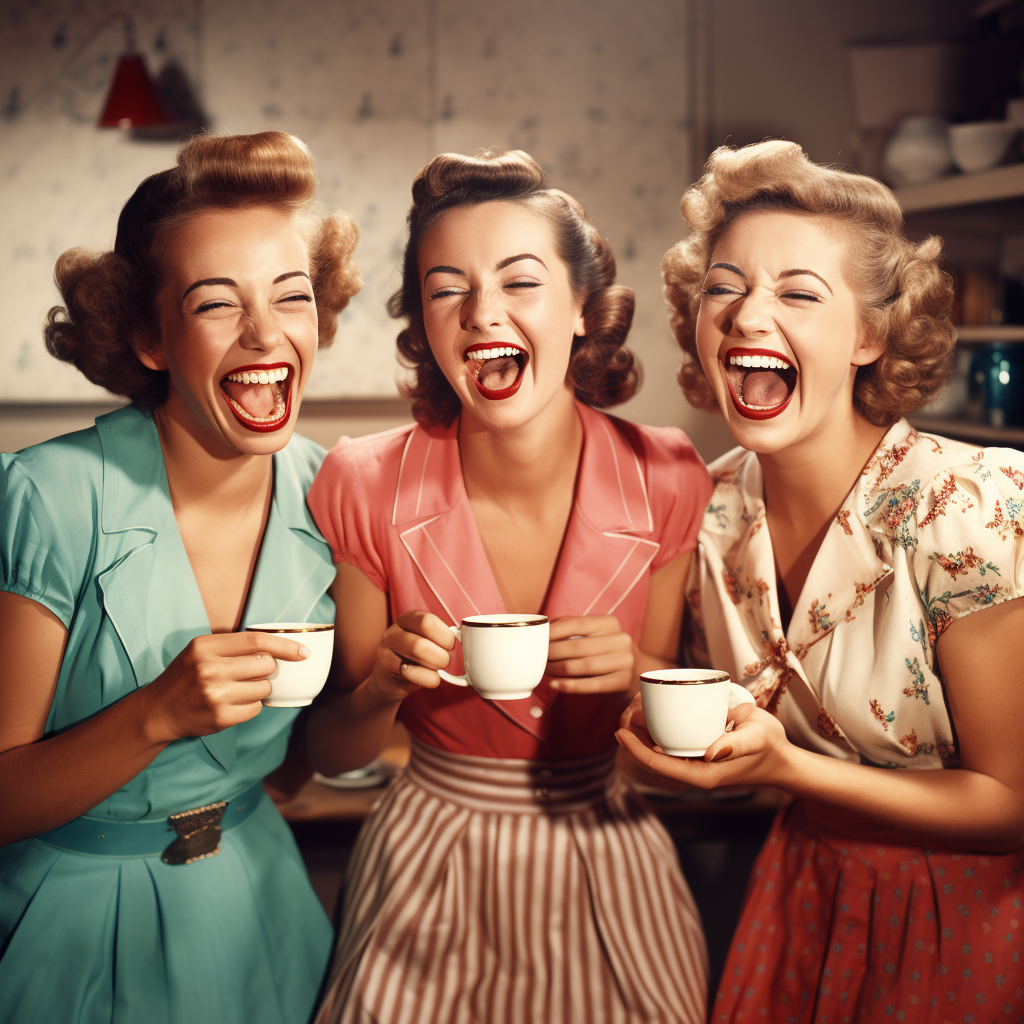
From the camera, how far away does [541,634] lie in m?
0.85

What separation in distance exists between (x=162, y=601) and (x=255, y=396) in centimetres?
23

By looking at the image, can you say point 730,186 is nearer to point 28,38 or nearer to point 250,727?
point 250,727

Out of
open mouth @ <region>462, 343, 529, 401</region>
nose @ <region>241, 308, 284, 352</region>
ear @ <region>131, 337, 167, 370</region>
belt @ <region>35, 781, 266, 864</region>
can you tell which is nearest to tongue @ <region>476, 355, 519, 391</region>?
open mouth @ <region>462, 343, 529, 401</region>

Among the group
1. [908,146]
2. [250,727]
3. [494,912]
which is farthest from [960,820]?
[908,146]

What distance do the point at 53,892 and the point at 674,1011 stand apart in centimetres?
65

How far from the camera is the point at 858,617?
0.95 metres

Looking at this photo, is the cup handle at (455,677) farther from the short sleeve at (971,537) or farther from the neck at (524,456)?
the short sleeve at (971,537)

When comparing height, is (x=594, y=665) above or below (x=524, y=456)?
below

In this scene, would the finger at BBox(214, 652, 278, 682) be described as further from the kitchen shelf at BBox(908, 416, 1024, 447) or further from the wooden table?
the kitchen shelf at BBox(908, 416, 1024, 447)

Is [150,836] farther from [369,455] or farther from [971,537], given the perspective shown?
[971,537]

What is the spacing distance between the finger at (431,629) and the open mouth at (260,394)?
0.74 feet

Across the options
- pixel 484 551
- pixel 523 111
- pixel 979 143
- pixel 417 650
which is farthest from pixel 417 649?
pixel 979 143

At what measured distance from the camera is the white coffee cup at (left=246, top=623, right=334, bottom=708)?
823 mm

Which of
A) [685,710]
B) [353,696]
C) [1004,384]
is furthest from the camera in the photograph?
[1004,384]
